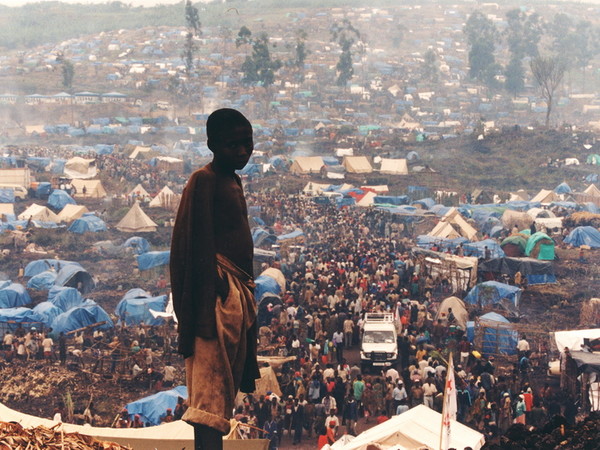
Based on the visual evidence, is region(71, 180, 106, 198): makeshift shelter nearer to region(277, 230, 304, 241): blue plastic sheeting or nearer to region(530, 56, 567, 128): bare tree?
region(277, 230, 304, 241): blue plastic sheeting

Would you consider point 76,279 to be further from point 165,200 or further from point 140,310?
point 165,200

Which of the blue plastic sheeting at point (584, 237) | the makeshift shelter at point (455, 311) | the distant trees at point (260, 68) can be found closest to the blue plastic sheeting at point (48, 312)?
the makeshift shelter at point (455, 311)

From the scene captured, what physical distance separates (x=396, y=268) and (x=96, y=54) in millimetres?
62817

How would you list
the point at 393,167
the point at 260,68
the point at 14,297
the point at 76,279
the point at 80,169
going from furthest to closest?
the point at 260,68 < the point at 393,167 < the point at 80,169 < the point at 76,279 < the point at 14,297

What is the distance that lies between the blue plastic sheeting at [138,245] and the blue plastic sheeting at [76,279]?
4.12 m

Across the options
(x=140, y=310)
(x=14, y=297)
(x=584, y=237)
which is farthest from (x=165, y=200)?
(x=140, y=310)

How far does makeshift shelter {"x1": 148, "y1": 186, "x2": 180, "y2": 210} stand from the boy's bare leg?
3366 centimetres

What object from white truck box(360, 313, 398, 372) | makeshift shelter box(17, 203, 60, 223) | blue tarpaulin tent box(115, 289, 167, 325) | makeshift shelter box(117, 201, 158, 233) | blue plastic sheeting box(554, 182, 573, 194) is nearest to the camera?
white truck box(360, 313, 398, 372)

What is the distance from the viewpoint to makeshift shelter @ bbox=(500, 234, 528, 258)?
28219mm

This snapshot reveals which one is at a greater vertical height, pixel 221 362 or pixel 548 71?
pixel 221 362

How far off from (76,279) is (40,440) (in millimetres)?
23955

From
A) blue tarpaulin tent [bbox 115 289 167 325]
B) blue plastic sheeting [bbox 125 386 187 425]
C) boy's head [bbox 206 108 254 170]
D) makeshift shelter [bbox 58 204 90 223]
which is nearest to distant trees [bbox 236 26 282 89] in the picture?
makeshift shelter [bbox 58 204 90 223]

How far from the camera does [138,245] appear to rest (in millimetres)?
32344

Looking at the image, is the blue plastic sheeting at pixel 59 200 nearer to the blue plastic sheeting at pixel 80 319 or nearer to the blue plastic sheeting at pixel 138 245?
the blue plastic sheeting at pixel 138 245
